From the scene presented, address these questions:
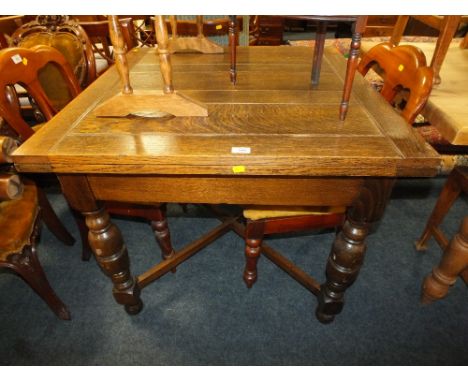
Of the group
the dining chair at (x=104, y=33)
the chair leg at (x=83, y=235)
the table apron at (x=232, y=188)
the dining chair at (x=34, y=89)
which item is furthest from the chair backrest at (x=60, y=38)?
the table apron at (x=232, y=188)

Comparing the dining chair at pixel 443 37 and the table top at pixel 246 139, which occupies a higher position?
the dining chair at pixel 443 37

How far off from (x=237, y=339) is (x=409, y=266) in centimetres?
93

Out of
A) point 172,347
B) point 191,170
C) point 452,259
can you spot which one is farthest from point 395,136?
point 172,347

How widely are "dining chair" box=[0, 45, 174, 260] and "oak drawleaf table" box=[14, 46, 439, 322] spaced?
0.82ft

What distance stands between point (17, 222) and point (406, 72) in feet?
4.59

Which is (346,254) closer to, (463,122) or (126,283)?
(463,122)

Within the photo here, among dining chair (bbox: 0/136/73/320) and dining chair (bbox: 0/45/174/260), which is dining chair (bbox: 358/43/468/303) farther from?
dining chair (bbox: 0/136/73/320)

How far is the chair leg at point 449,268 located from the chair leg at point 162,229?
1129 mm

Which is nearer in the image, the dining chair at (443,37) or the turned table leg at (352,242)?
the turned table leg at (352,242)

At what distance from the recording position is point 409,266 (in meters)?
1.58

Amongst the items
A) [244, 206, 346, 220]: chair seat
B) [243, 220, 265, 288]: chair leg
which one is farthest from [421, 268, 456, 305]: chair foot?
[243, 220, 265, 288]: chair leg

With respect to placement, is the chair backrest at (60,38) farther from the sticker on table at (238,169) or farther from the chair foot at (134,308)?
the sticker on table at (238,169)

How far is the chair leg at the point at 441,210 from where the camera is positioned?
139 cm

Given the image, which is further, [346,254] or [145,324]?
[145,324]
